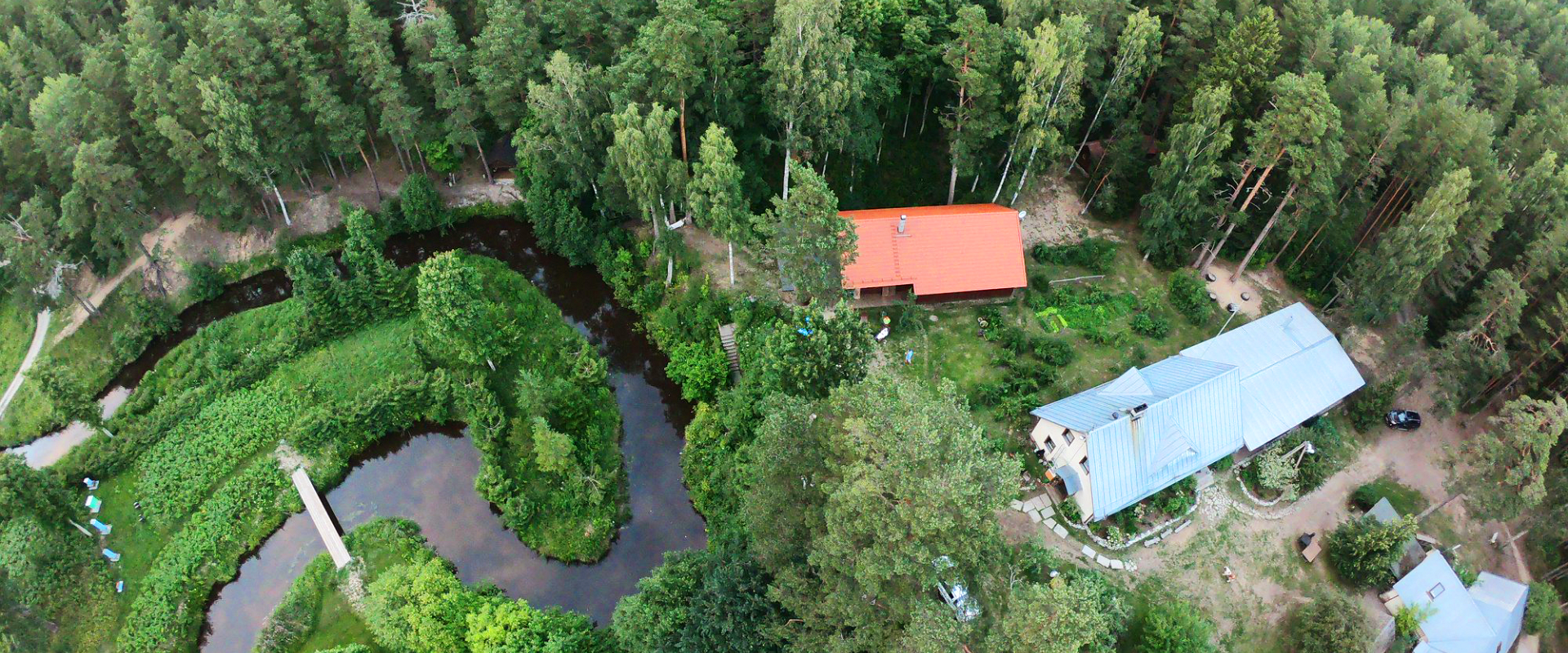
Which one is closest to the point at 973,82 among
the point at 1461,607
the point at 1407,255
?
the point at 1407,255

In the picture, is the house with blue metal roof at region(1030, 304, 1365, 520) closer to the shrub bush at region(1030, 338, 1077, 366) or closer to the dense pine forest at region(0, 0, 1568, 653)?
the dense pine forest at region(0, 0, 1568, 653)

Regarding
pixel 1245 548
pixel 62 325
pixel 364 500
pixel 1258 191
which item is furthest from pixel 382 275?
pixel 1258 191

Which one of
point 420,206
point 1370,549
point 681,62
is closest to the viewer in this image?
point 1370,549

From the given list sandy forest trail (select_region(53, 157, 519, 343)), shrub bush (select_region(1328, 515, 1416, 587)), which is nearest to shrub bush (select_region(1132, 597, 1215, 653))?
shrub bush (select_region(1328, 515, 1416, 587))

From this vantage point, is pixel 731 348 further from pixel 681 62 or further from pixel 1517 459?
pixel 1517 459

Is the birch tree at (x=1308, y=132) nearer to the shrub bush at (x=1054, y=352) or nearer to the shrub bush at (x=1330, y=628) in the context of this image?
the shrub bush at (x=1054, y=352)

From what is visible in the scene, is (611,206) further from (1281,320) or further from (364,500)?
(1281,320)
